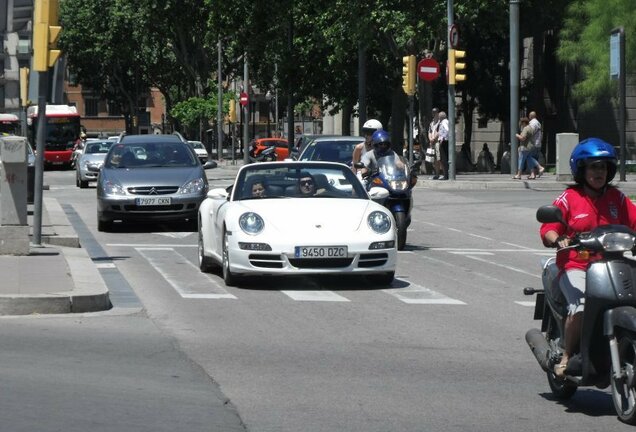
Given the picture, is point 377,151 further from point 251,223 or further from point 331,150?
point 331,150

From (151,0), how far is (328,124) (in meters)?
21.8

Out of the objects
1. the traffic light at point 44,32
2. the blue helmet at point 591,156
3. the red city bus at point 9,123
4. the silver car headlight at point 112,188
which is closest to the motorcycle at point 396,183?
the traffic light at point 44,32

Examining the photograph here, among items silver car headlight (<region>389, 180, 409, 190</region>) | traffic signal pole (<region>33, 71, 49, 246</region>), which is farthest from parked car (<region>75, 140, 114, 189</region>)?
traffic signal pole (<region>33, 71, 49, 246</region>)

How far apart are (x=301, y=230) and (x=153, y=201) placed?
9042mm

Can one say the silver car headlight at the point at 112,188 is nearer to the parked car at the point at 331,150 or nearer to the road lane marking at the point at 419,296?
the parked car at the point at 331,150

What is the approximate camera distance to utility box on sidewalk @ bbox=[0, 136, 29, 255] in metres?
16.7

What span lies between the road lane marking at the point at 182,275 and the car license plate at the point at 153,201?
10.2 ft

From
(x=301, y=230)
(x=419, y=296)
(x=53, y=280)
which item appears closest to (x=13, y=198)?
(x=53, y=280)

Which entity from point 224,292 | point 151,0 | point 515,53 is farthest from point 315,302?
point 151,0

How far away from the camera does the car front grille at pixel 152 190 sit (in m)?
23.4

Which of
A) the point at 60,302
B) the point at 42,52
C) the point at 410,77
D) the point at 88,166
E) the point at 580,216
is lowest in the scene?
the point at 60,302

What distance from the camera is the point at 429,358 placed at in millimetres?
10062

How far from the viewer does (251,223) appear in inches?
578

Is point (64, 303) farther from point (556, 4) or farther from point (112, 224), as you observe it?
point (556, 4)
